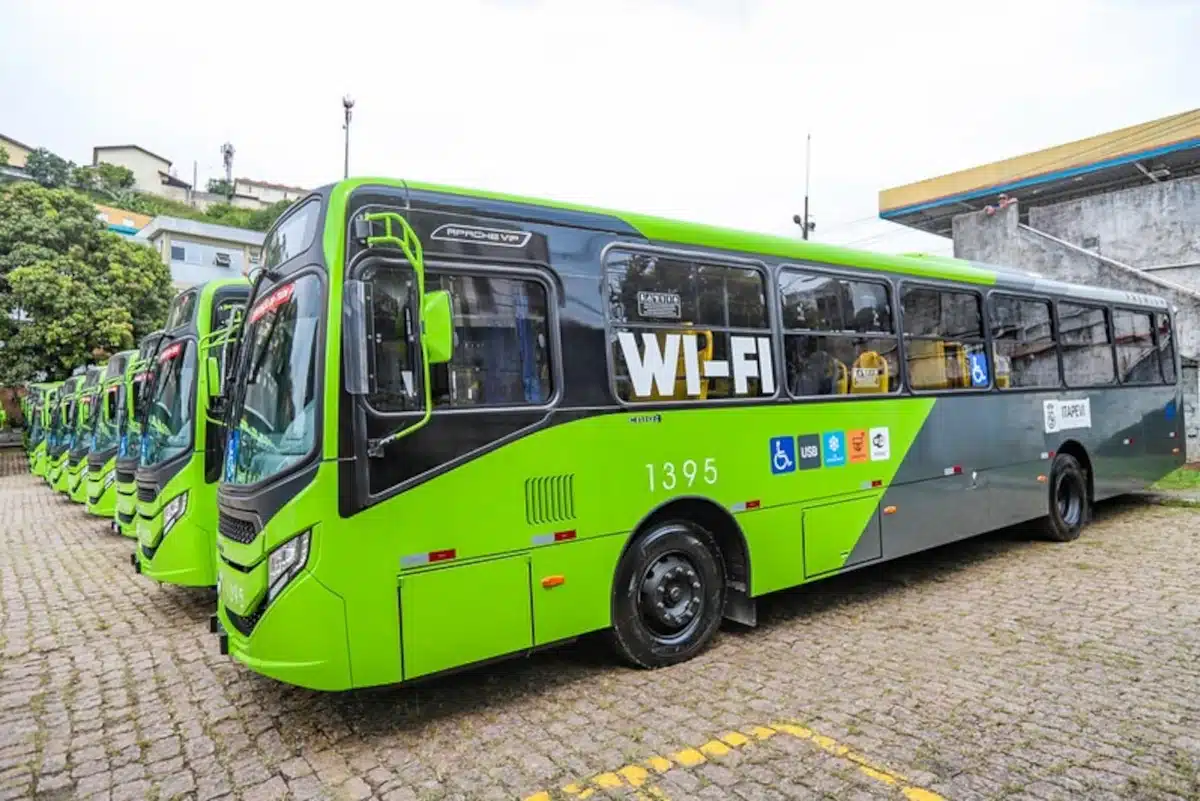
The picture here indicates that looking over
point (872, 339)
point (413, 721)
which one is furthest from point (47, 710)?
point (872, 339)

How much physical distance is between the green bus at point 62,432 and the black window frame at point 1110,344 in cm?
1815

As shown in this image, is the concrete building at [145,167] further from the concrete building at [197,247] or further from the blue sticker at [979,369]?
the blue sticker at [979,369]

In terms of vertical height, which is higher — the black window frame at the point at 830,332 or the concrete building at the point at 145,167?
the concrete building at the point at 145,167

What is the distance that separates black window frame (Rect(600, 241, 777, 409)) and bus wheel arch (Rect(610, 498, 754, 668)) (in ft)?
2.38

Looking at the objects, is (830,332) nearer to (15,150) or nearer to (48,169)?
(48,169)

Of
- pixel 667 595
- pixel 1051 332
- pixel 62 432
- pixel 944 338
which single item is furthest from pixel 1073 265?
pixel 62 432

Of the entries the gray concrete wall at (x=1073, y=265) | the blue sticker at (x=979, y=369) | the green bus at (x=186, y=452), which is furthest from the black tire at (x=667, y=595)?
the gray concrete wall at (x=1073, y=265)

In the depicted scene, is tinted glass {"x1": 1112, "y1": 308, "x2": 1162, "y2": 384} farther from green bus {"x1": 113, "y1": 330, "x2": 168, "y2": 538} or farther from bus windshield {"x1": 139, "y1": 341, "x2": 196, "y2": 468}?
green bus {"x1": 113, "y1": 330, "x2": 168, "y2": 538}

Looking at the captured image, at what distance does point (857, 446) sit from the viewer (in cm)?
620

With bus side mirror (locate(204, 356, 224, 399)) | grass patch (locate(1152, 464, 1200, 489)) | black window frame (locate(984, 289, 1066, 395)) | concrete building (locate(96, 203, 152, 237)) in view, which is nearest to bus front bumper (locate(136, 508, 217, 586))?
bus side mirror (locate(204, 356, 224, 399))

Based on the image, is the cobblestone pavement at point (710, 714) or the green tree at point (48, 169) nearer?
the cobblestone pavement at point (710, 714)

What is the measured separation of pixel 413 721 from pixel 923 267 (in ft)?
19.5

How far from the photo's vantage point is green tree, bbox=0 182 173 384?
23906 millimetres

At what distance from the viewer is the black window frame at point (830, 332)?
572 centimetres
